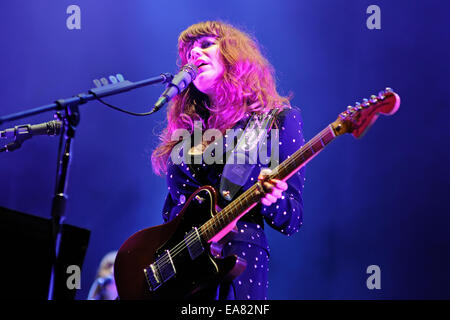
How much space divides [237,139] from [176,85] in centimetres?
43

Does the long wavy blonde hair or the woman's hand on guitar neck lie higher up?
the long wavy blonde hair

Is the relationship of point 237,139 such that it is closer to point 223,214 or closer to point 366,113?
point 223,214

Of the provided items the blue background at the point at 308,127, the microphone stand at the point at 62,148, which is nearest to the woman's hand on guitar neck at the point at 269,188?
the microphone stand at the point at 62,148

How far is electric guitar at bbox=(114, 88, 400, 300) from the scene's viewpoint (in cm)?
170

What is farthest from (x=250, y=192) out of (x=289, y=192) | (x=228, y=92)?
(x=228, y=92)

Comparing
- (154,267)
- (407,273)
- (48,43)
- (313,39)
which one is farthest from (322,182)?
(48,43)

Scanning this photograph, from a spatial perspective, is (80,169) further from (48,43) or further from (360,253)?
(360,253)

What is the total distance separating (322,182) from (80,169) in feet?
7.19

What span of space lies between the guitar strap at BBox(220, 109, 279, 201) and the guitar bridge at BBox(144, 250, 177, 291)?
1.16 ft

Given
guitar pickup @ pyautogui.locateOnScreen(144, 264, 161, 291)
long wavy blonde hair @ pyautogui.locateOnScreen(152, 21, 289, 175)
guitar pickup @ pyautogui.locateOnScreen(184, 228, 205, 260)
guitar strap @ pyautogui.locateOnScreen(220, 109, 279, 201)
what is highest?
long wavy blonde hair @ pyautogui.locateOnScreen(152, 21, 289, 175)

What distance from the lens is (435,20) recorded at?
336 cm

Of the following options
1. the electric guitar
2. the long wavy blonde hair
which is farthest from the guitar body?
the long wavy blonde hair

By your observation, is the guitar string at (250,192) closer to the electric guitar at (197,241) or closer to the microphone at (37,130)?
the electric guitar at (197,241)

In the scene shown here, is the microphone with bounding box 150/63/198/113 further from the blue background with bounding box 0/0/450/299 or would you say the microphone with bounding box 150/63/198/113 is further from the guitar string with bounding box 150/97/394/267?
the blue background with bounding box 0/0/450/299
